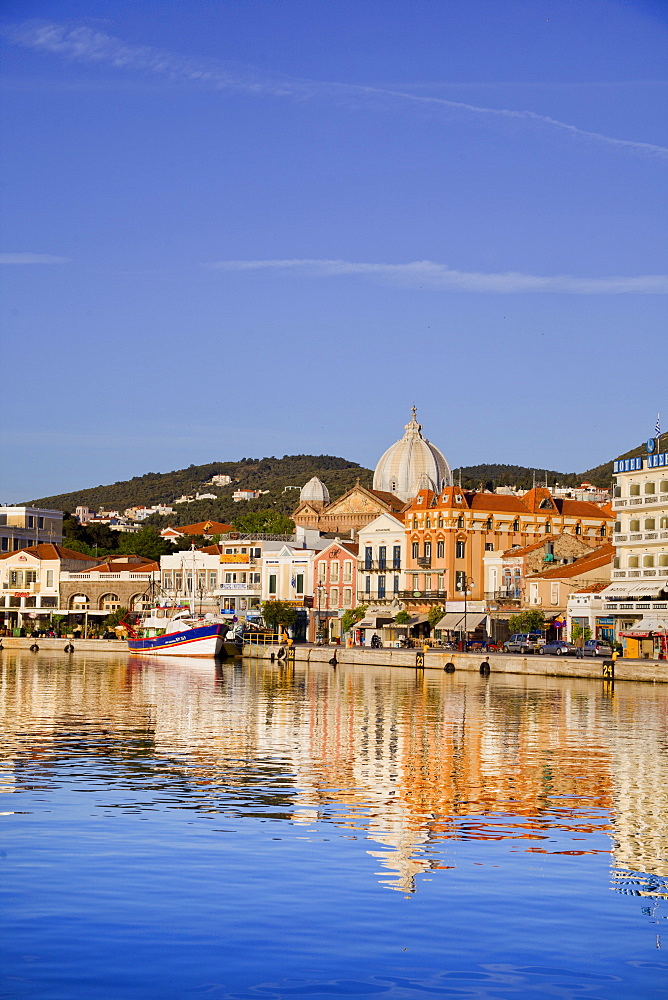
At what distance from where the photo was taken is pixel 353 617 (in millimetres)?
102688

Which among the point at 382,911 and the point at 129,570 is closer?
the point at 382,911

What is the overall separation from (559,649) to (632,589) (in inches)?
208

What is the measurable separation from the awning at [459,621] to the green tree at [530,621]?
5098 mm

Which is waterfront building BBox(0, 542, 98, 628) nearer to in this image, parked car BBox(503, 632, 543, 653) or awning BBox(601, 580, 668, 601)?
parked car BBox(503, 632, 543, 653)

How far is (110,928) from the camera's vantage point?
15125mm

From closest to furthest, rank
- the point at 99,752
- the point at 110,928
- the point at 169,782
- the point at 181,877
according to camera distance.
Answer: the point at 110,928 → the point at 181,877 → the point at 169,782 → the point at 99,752

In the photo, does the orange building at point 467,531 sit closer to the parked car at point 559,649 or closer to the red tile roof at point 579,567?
the red tile roof at point 579,567

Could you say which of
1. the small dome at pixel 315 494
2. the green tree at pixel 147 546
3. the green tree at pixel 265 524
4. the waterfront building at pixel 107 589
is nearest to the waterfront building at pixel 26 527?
the green tree at pixel 147 546

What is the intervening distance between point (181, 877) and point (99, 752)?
1406cm

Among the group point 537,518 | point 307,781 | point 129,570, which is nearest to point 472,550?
point 537,518

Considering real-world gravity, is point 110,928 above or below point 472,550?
below

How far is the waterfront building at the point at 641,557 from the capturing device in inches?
2815

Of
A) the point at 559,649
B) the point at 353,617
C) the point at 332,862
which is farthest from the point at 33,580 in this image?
the point at 332,862

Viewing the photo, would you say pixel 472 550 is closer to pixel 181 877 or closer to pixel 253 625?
pixel 253 625
